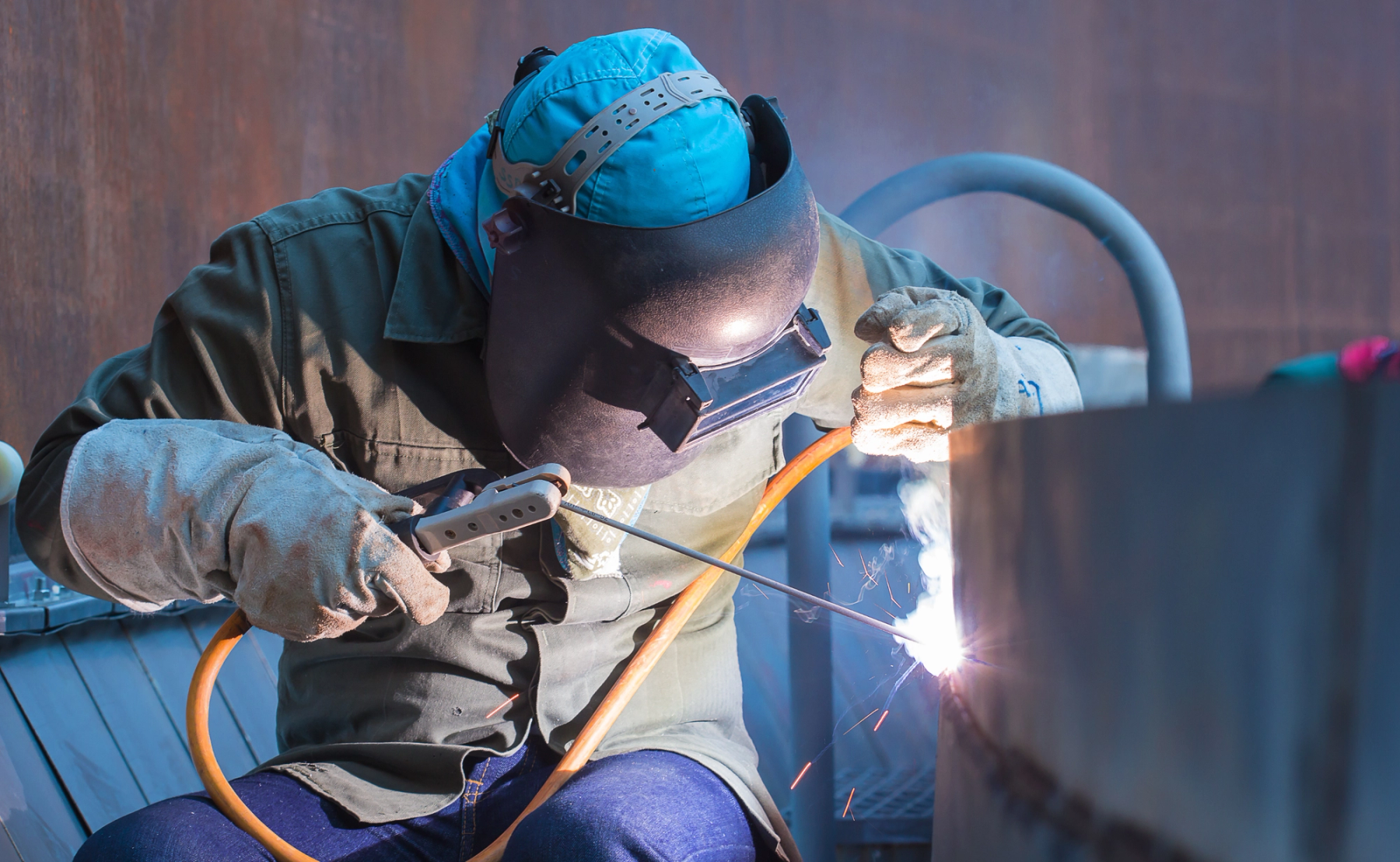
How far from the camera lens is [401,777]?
3.94ft

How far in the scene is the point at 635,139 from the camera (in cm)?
92

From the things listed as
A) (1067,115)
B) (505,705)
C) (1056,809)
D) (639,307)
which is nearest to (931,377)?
(639,307)

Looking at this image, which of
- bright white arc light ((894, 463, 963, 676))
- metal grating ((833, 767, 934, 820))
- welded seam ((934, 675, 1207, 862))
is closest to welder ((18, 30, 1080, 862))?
bright white arc light ((894, 463, 963, 676))

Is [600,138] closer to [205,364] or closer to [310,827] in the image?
[205,364]

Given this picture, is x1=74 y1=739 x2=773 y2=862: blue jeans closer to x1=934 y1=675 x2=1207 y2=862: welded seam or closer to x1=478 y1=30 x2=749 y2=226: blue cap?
x1=934 y1=675 x2=1207 y2=862: welded seam

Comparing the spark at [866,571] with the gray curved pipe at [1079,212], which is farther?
the spark at [866,571]

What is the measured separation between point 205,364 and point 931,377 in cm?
81

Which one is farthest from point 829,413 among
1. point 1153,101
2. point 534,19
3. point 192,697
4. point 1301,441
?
point 1153,101

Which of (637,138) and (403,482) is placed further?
(403,482)

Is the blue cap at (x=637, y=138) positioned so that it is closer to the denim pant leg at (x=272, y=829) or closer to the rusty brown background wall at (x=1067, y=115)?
the denim pant leg at (x=272, y=829)

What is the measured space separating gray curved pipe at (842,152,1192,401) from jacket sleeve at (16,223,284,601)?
0.90 meters

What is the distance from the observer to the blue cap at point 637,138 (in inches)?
36.4

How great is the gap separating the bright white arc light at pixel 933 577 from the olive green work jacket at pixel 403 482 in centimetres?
31


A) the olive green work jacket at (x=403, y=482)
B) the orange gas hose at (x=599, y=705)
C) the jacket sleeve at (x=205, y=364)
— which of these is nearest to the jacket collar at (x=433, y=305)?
the olive green work jacket at (x=403, y=482)
